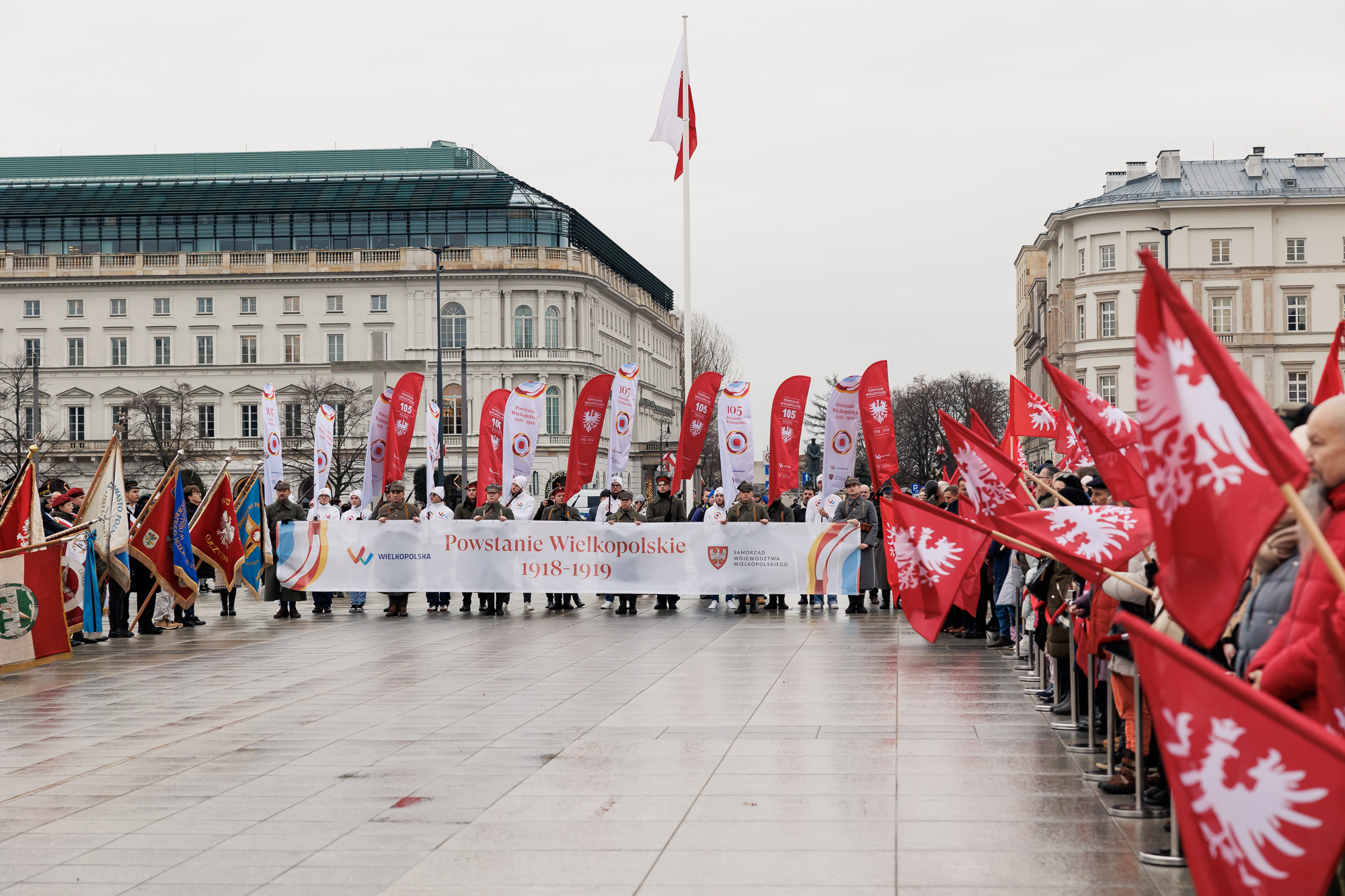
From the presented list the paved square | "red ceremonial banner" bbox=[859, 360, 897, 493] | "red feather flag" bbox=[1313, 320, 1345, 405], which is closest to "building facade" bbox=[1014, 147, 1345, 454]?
"red ceremonial banner" bbox=[859, 360, 897, 493]

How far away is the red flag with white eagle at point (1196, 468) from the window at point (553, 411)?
89463mm

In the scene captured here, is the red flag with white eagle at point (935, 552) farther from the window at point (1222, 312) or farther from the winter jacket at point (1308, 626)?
the window at point (1222, 312)

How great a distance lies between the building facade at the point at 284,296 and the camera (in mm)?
92750

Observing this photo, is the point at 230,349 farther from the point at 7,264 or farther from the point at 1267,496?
the point at 1267,496

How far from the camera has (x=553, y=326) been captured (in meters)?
94.5

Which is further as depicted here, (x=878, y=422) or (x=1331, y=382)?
(x=878, y=422)

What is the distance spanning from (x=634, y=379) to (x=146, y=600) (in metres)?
9.85

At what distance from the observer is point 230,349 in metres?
94.0

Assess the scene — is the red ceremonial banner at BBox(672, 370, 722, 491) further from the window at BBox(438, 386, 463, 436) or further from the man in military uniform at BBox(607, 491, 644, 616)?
the window at BBox(438, 386, 463, 436)

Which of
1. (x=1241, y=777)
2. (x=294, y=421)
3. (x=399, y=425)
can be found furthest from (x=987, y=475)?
(x=294, y=421)

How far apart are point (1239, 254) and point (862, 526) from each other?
267 ft

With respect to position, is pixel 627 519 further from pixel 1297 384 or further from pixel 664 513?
pixel 1297 384

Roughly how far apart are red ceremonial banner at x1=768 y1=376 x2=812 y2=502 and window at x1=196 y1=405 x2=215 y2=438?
75914mm

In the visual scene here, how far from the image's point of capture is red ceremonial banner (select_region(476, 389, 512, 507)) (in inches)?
966
